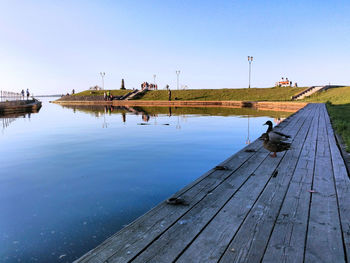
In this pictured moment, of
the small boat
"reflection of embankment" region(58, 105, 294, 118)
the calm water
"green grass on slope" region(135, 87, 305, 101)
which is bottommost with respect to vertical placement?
the calm water

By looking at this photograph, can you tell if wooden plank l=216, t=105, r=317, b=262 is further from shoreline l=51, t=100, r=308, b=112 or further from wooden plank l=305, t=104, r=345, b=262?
shoreline l=51, t=100, r=308, b=112

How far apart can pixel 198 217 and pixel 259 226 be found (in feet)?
2.27

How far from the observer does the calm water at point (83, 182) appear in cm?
434

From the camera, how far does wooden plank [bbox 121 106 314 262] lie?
238 centimetres

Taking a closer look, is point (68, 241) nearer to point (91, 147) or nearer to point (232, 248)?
point (232, 248)

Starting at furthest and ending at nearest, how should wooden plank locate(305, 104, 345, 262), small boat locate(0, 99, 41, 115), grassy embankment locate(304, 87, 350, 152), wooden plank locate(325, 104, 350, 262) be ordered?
1. small boat locate(0, 99, 41, 115)
2. grassy embankment locate(304, 87, 350, 152)
3. wooden plank locate(325, 104, 350, 262)
4. wooden plank locate(305, 104, 345, 262)

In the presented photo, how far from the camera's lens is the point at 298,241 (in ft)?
8.42

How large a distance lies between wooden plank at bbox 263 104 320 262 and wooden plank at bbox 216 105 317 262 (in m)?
0.07

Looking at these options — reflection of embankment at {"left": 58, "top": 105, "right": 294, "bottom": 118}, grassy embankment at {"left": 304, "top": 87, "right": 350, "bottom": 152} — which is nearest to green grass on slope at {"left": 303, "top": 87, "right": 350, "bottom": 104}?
grassy embankment at {"left": 304, "top": 87, "right": 350, "bottom": 152}

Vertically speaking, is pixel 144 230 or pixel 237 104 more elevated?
pixel 237 104

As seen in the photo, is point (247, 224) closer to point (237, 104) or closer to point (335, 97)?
point (335, 97)

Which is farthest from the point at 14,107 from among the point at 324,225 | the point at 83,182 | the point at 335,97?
the point at 335,97

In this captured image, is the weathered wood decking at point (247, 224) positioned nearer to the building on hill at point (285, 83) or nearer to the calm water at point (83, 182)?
the calm water at point (83, 182)

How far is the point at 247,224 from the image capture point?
2914 mm
